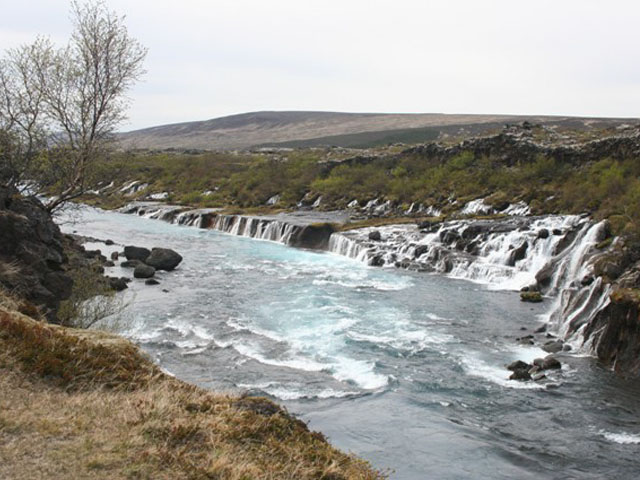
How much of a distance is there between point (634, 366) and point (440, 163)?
56091mm

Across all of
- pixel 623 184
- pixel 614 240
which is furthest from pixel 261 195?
pixel 614 240

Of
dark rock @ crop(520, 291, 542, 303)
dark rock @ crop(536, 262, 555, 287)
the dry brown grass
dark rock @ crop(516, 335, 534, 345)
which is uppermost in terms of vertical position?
dark rock @ crop(536, 262, 555, 287)

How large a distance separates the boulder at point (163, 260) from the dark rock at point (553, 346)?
2388 centimetres

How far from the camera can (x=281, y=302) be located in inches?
1164

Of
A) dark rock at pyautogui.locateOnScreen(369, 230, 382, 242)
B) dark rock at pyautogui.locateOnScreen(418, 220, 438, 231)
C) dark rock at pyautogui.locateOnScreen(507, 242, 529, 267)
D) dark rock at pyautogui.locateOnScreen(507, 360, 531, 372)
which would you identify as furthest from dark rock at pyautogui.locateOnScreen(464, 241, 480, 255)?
dark rock at pyautogui.locateOnScreen(507, 360, 531, 372)

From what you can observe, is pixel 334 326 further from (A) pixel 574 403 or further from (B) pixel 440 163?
(B) pixel 440 163

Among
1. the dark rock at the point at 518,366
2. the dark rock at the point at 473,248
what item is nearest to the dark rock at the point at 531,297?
the dark rock at the point at 473,248

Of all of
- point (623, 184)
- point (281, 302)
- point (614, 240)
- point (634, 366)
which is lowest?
point (281, 302)

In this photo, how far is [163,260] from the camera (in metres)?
37.8

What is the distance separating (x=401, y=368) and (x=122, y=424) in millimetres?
12696

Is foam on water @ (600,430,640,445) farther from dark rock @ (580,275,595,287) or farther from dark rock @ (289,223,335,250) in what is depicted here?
dark rock @ (289,223,335,250)

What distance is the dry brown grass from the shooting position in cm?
711

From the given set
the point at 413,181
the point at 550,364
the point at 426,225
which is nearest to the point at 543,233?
the point at 426,225

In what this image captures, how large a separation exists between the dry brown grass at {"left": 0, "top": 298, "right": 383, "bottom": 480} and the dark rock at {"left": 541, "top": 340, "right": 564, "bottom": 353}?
1421cm
